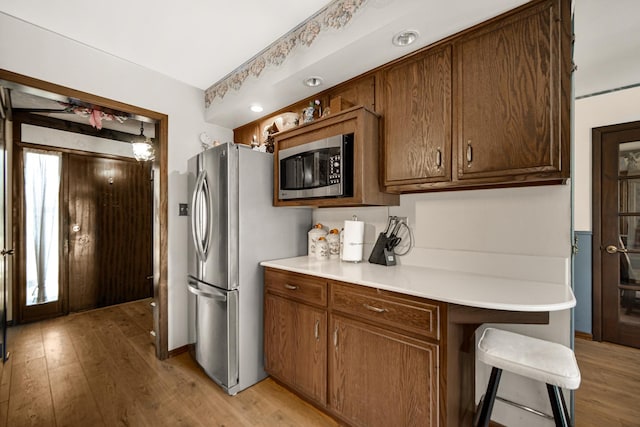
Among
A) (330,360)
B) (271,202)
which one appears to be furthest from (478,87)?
(330,360)

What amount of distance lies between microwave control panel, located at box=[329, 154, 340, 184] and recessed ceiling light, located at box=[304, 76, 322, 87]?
0.62 meters

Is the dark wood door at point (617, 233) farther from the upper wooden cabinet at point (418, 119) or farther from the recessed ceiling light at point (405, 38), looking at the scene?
the recessed ceiling light at point (405, 38)

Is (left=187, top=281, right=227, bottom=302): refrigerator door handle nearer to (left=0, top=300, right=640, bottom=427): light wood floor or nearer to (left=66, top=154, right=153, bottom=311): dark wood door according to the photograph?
(left=0, top=300, right=640, bottom=427): light wood floor

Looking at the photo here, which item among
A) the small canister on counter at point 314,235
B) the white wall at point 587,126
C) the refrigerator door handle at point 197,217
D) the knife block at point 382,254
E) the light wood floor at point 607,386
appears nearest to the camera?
the light wood floor at point 607,386

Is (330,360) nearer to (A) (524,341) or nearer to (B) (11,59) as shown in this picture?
(A) (524,341)

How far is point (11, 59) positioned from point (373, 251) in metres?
2.75

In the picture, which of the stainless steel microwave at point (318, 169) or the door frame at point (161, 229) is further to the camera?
the door frame at point (161, 229)

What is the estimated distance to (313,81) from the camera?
1988 millimetres

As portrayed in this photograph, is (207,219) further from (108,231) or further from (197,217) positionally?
(108,231)

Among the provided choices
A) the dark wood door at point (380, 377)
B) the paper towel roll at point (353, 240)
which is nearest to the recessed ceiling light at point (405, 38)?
the paper towel roll at point (353, 240)

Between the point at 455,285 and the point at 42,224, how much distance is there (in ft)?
15.0

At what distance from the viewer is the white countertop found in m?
1.07

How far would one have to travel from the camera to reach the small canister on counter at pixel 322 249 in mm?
2183

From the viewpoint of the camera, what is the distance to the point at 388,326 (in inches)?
53.7
